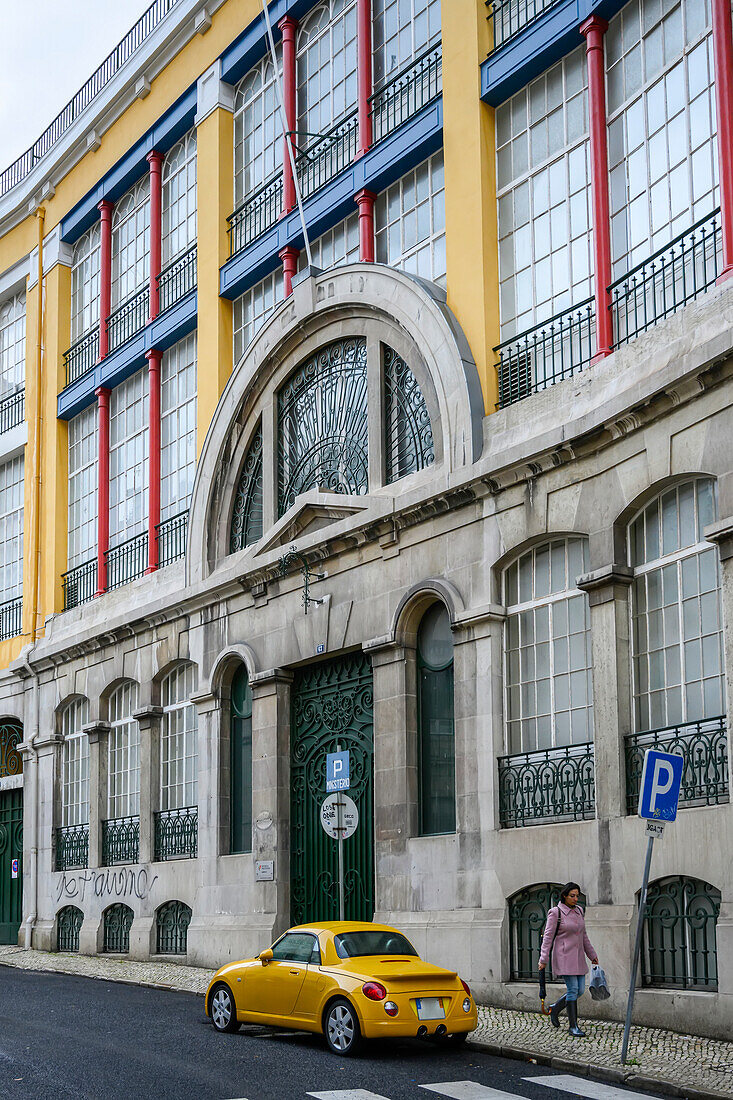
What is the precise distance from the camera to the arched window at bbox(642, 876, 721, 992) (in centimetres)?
1444

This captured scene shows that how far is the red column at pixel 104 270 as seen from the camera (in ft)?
103

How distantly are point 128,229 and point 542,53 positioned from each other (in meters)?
14.2

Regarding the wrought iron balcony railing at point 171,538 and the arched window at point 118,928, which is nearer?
the arched window at point 118,928

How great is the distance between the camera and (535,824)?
1727cm

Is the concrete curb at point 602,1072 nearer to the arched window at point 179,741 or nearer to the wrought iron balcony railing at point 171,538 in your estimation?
the arched window at point 179,741

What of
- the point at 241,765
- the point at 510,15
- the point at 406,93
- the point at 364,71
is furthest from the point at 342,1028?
the point at 364,71

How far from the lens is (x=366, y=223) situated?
74.9 ft

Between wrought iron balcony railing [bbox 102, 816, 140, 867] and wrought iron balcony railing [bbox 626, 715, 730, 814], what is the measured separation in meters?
13.9

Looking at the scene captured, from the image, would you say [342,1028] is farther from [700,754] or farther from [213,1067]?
[700,754]

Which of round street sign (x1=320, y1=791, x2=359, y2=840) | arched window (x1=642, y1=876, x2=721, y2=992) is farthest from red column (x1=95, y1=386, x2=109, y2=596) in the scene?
arched window (x1=642, y1=876, x2=721, y2=992)

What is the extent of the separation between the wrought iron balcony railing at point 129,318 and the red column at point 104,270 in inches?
7.3

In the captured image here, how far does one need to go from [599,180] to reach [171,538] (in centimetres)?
1248

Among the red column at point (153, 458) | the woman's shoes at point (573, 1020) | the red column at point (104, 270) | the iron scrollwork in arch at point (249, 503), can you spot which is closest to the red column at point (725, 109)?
the woman's shoes at point (573, 1020)

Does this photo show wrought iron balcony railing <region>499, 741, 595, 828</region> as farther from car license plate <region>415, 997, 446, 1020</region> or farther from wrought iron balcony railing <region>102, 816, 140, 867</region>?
wrought iron balcony railing <region>102, 816, 140, 867</region>
